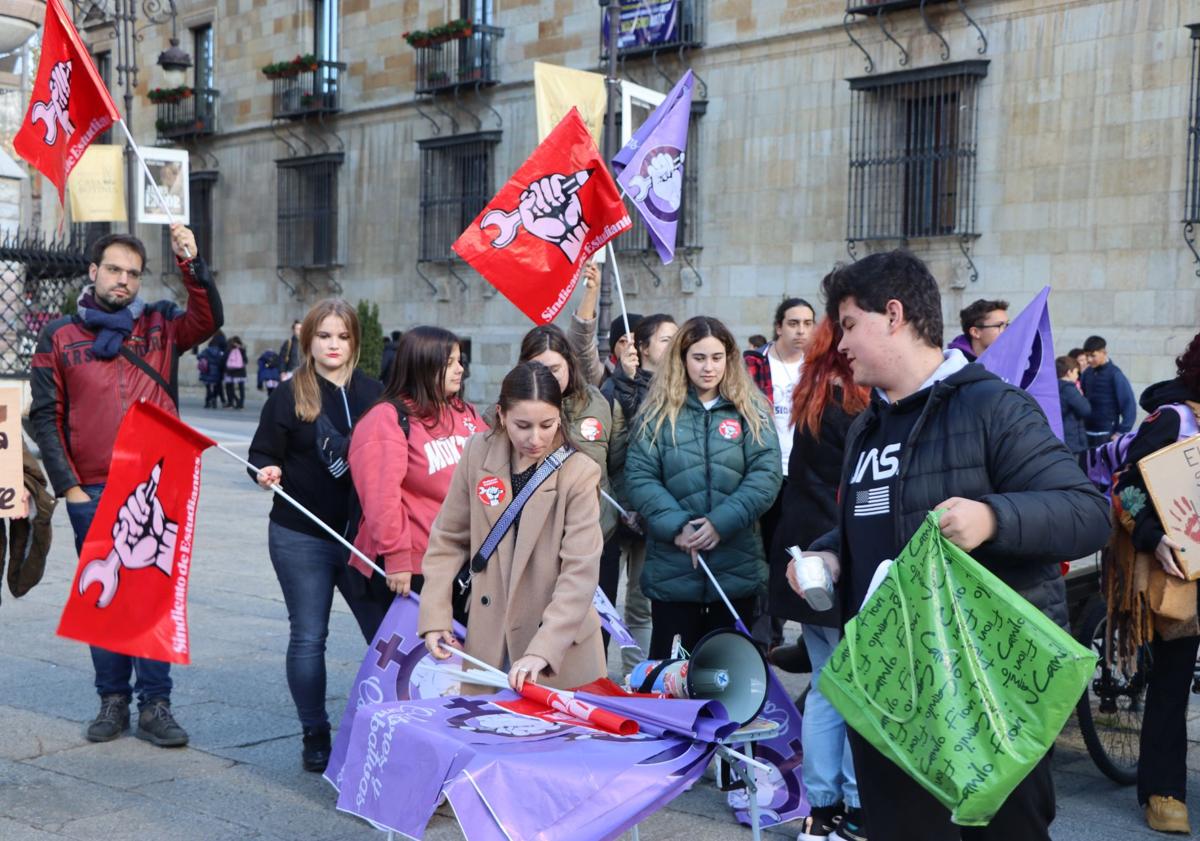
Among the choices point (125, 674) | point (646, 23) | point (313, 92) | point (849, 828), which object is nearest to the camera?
point (849, 828)

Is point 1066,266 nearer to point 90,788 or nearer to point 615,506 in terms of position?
point 615,506

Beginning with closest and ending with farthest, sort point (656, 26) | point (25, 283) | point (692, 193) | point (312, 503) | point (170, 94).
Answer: point (312, 503) < point (25, 283) < point (692, 193) < point (656, 26) < point (170, 94)

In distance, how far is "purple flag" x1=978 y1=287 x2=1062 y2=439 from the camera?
5156 millimetres

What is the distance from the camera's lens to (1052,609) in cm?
306

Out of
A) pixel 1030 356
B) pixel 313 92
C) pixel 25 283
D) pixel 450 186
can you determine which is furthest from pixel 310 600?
pixel 313 92

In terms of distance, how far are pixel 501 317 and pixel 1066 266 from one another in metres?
11.2

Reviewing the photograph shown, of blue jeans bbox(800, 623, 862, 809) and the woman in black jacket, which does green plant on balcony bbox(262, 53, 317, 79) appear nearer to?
the woman in black jacket

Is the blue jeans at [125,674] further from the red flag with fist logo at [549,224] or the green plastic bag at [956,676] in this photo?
the green plastic bag at [956,676]

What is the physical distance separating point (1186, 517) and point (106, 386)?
4176 mm

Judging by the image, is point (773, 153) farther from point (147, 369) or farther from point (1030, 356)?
point (147, 369)

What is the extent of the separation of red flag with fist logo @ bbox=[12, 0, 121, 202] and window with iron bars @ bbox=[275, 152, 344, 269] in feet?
76.6

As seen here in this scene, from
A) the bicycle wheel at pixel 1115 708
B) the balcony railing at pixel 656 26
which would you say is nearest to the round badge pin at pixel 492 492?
the bicycle wheel at pixel 1115 708

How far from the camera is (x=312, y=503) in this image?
18.3 feet

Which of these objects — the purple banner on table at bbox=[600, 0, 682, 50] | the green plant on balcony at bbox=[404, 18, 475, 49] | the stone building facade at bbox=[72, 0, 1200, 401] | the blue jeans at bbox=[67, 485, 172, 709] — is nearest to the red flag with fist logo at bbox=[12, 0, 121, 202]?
the blue jeans at bbox=[67, 485, 172, 709]
